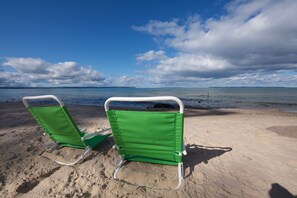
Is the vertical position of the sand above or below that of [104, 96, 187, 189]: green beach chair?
below

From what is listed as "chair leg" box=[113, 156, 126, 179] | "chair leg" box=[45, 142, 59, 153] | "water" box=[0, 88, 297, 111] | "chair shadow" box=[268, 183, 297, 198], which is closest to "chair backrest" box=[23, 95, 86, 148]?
"chair leg" box=[45, 142, 59, 153]

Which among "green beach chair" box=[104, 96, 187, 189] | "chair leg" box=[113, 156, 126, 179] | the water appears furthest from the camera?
the water

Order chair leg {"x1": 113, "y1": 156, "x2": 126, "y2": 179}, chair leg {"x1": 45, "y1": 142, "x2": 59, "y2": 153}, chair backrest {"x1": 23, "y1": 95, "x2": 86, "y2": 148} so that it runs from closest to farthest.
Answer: chair leg {"x1": 113, "y1": 156, "x2": 126, "y2": 179} → chair backrest {"x1": 23, "y1": 95, "x2": 86, "y2": 148} → chair leg {"x1": 45, "y1": 142, "x2": 59, "y2": 153}

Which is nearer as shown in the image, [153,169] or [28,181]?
[28,181]

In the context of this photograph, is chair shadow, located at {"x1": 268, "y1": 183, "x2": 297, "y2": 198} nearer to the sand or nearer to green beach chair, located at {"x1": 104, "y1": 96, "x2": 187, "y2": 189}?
the sand

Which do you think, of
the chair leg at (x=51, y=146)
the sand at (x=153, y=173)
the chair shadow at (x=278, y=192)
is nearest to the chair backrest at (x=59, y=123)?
the chair leg at (x=51, y=146)

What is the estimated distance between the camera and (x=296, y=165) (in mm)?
3512

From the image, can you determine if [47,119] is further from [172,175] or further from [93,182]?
[172,175]

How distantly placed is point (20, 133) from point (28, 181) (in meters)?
3.32

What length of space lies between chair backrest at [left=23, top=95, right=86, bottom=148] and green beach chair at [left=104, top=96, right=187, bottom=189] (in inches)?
40.0

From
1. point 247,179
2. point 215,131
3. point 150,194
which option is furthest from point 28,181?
point 215,131

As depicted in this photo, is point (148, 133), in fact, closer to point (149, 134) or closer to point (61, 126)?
point (149, 134)

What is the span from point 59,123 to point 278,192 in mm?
4086

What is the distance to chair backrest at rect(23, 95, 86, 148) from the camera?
3.33 m
